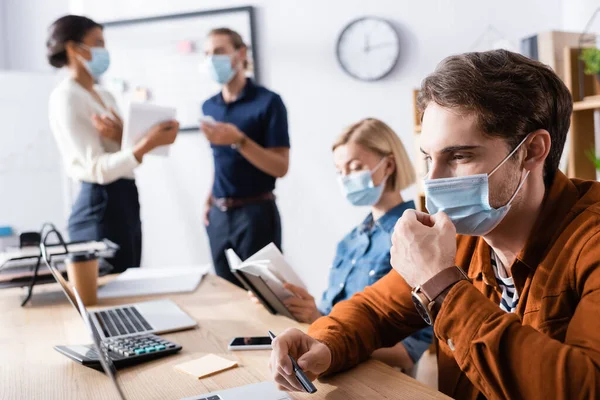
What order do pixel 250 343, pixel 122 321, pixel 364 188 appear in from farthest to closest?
1. pixel 364 188
2. pixel 122 321
3. pixel 250 343

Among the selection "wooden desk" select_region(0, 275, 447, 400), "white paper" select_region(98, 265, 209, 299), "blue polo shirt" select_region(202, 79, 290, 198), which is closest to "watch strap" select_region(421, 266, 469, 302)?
"wooden desk" select_region(0, 275, 447, 400)

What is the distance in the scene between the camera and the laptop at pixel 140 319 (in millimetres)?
1286

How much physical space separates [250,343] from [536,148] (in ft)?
2.11

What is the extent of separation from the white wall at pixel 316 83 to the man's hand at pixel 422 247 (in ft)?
8.24

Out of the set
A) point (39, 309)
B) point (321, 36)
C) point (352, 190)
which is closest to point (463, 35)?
point (321, 36)

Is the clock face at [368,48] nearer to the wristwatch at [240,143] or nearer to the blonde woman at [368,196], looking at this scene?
the wristwatch at [240,143]

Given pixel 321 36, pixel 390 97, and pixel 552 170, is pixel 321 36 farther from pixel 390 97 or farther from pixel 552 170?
pixel 552 170

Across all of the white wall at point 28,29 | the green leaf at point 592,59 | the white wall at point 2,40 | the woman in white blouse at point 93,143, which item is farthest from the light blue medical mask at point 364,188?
the white wall at point 2,40

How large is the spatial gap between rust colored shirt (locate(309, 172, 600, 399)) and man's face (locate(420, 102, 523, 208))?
0.08 metres

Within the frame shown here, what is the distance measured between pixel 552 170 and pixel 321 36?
2.56 metres

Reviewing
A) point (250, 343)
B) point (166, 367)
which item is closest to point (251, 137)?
point (250, 343)

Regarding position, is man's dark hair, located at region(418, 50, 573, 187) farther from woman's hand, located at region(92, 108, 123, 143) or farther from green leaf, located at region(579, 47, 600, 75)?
woman's hand, located at region(92, 108, 123, 143)

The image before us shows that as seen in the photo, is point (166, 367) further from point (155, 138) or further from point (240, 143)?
point (240, 143)

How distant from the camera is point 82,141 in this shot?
2.14 meters
